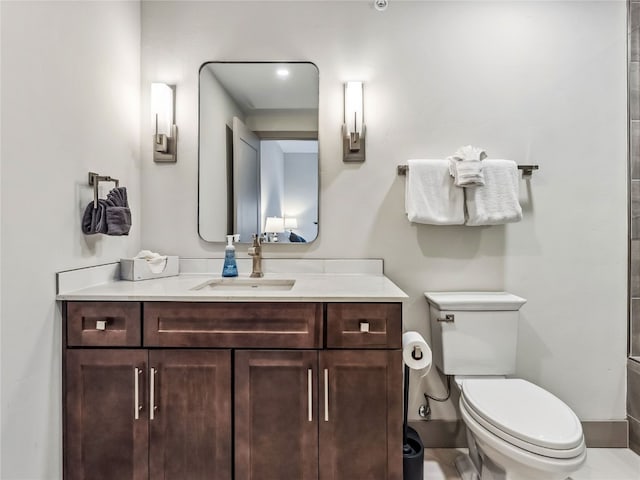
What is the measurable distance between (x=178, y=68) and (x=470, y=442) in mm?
2372

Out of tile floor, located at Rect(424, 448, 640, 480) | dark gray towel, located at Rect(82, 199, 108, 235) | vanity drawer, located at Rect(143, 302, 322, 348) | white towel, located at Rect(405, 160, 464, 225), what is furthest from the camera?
white towel, located at Rect(405, 160, 464, 225)

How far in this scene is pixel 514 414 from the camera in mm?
1351

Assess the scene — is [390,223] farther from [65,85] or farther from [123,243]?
[65,85]

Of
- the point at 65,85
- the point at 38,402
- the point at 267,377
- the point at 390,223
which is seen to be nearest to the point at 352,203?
the point at 390,223

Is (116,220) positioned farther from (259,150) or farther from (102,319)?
(259,150)

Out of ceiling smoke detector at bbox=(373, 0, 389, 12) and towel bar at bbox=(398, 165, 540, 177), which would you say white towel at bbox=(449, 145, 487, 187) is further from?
ceiling smoke detector at bbox=(373, 0, 389, 12)

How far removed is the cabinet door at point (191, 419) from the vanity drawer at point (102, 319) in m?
0.13

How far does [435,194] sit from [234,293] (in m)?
1.09

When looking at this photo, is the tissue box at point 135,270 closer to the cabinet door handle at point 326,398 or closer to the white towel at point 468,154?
the cabinet door handle at point 326,398

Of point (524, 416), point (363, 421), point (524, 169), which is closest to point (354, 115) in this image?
point (524, 169)

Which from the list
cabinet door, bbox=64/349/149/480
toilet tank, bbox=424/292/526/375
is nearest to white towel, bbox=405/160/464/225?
toilet tank, bbox=424/292/526/375

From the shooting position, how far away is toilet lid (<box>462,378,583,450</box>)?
4.04 feet

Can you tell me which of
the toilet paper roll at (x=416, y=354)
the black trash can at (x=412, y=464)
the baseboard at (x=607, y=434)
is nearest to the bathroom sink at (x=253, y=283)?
the toilet paper roll at (x=416, y=354)

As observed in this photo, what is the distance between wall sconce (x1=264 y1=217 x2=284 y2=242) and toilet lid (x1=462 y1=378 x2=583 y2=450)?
45.5 inches
